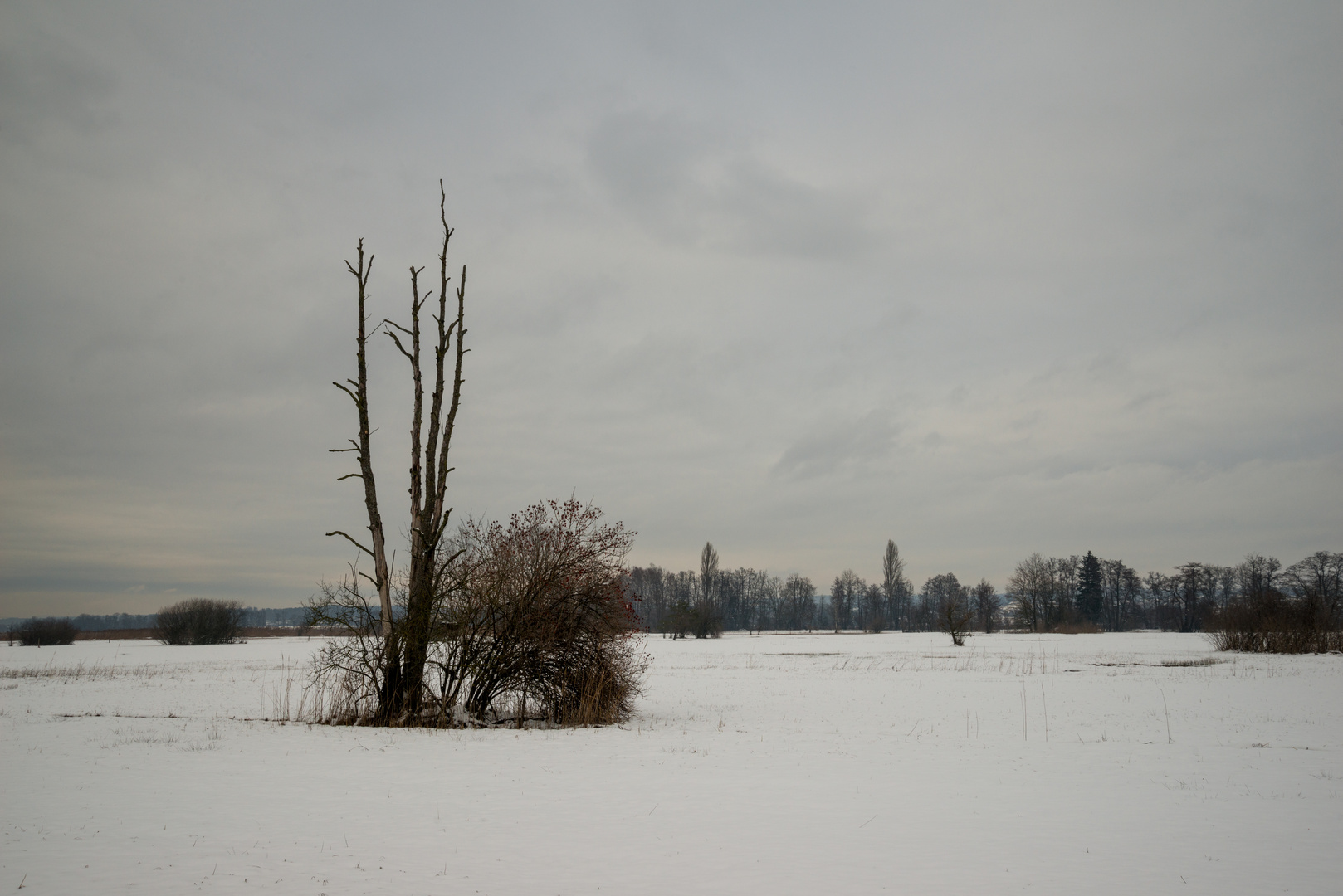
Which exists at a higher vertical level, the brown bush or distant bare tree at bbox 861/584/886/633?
the brown bush

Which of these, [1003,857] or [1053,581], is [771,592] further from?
[1003,857]

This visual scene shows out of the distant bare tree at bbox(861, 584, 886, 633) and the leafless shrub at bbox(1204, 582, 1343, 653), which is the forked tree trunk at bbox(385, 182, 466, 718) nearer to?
the leafless shrub at bbox(1204, 582, 1343, 653)

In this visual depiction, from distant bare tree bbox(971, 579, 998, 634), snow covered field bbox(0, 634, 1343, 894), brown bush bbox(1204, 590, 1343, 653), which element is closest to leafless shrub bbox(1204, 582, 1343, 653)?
brown bush bbox(1204, 590, 1343, 653)

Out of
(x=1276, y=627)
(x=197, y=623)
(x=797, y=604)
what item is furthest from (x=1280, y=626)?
(x=797, y=604)

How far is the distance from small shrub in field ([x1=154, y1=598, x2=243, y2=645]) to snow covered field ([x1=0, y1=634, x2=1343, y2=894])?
160 feet

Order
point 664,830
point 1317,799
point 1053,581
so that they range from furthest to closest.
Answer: point 1053,581
point 1317,799
point 664,830

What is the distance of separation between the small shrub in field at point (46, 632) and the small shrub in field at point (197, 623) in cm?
688

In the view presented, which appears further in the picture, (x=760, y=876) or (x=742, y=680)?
(x=742, y=680)

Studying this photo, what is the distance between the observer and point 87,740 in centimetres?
1197

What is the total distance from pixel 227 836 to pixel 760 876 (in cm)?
462

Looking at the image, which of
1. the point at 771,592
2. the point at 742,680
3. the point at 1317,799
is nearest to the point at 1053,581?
the point at 771,592

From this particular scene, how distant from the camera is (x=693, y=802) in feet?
28.0

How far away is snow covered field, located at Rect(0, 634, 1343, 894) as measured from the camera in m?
5.99

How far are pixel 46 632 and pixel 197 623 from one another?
36.4 feet
